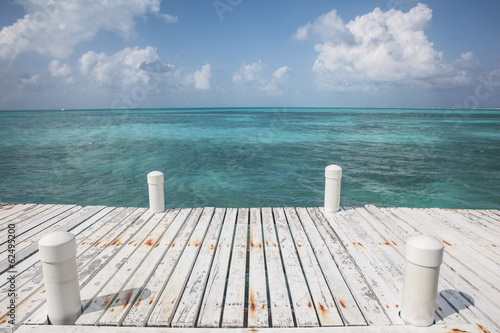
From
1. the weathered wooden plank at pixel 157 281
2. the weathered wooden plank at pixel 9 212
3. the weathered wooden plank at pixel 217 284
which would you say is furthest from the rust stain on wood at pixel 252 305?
the weathered wooden plank at pixel 9 212

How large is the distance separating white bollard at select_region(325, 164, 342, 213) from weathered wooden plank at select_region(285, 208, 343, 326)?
3.31 feet

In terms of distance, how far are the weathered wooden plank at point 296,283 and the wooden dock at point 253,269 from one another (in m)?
0.02

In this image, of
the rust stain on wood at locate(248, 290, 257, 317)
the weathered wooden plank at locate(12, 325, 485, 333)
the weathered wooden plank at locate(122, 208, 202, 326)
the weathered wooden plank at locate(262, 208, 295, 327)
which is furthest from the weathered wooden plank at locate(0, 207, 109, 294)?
the weathered wooden plank at locate(262, 208, 295, 327)

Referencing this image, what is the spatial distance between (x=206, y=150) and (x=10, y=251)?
1825cm

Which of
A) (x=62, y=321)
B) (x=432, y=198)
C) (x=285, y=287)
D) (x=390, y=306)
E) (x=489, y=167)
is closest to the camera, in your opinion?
(x=62, y=321)

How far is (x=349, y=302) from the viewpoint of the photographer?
3057 millimetres

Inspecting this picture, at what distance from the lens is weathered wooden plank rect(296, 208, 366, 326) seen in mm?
2850

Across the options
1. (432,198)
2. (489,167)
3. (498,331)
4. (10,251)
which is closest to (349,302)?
(498,331)

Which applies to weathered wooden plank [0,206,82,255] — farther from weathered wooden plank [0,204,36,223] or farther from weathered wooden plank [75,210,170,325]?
weathered wooden plank [75,210,170,325]

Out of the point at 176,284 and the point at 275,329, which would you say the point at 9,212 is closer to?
the point at 176,284

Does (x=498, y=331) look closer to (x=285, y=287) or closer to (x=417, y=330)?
(x=417, y=330)

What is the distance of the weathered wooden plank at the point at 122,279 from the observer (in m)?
2.88

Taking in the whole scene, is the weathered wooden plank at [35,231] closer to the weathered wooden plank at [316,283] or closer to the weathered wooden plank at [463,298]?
the weathered wooden plank at [316,283]

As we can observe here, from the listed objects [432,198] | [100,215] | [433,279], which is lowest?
[432,198]
